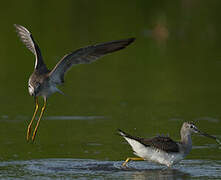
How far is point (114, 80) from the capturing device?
16750 millimetres

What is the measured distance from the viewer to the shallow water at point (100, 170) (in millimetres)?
9648

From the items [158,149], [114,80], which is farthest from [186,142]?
[114,80]

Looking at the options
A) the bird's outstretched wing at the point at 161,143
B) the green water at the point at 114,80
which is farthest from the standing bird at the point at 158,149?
the green water at the point at 114,80

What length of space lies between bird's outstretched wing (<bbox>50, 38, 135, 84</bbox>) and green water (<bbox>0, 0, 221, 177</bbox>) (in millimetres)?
1187

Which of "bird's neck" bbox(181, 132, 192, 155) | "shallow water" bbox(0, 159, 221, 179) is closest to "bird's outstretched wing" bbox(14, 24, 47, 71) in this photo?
"shallow water" bbox(0, 159, 221, 179)

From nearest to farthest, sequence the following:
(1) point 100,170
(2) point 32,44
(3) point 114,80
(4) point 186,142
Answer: (1) point 100,170, (4) point 186,142, (2) point 32,44, (3) point 114,80

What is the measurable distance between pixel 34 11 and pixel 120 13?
4.11 metres

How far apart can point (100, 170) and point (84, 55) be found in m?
2.20

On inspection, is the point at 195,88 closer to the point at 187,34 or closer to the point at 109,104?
the point at 109,104

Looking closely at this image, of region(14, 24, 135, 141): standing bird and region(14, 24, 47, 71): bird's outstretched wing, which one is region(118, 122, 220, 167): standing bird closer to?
region(14, 24, 135, 141): standing bird

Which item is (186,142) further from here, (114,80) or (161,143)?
(114,80)

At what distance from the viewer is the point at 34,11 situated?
2772 centimetres

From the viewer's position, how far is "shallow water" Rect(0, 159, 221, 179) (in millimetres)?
9648

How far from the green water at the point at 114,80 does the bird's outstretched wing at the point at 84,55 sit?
1187 mm
